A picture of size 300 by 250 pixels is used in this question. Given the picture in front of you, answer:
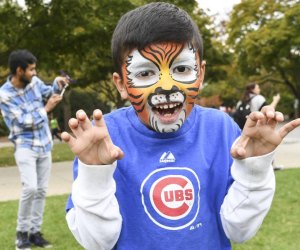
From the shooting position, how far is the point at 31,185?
15.8 ft

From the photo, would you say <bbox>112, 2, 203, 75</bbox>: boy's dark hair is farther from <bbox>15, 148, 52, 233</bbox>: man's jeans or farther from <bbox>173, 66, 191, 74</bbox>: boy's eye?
<bbox>15, 148, 52, 233</bbox>: man's jeans

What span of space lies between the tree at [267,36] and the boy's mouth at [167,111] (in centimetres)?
2771

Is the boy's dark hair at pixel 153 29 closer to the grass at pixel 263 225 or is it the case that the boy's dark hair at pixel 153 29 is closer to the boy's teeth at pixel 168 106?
the boy's teeth at pixel 168 106

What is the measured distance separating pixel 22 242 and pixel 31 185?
597mm

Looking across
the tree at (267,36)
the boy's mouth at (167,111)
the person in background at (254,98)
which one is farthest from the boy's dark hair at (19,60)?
the tree at (267,36)

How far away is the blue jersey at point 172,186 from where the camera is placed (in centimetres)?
174

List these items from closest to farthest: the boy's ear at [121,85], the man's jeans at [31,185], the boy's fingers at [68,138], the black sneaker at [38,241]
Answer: the boy's fingers at [68,138], the boy's ear at [121,85], the man's jeans at [31,185], the black sneaker at [38,241]

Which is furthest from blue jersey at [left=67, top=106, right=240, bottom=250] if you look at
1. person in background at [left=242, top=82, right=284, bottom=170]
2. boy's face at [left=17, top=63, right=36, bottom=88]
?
person in background at [left=242, top=82, right=284, bottom=170]

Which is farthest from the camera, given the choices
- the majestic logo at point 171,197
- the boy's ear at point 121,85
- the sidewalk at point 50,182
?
the sidewalk at point 50,182

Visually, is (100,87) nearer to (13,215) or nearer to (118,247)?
(13,215)

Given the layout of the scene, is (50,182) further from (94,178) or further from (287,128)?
(287,128)

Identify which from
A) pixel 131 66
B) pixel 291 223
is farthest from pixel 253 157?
pixel 291 223

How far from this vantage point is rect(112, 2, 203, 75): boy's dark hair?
176cm

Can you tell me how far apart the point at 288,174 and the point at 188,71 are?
736 centimetres
